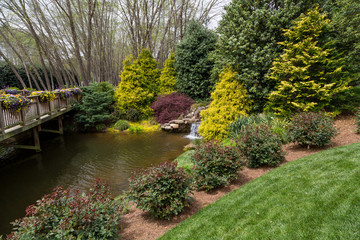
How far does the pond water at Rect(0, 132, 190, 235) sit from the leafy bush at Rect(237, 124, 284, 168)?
404 centimetres

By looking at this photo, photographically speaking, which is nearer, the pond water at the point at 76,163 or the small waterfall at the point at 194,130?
the pond water at the point at 76,163

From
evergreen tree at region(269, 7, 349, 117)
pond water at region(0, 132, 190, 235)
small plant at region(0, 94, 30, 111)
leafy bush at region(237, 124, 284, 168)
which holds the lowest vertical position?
pond water at region(0, 132, 190, 235)

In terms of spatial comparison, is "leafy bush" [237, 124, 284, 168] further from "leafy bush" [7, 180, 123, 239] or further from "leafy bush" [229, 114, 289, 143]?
"leafy bush" [7, 180, 123, 239]

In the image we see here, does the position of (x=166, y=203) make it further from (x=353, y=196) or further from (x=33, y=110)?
(x=33, y=110)

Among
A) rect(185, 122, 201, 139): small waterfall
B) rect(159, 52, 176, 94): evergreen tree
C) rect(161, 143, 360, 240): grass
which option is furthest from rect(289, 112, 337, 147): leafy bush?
rect(159, 52, 176, 94): evergreen tree

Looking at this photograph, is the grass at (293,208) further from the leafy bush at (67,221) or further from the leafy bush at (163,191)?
the leafy bush at (67,221)

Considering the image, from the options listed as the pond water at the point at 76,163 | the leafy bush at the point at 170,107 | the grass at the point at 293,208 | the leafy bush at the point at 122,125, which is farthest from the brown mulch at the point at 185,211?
the leafy bush at the point at 122,125

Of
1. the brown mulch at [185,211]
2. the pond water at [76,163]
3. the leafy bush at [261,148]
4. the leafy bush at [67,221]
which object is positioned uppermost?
the leafy bush at [261,148]

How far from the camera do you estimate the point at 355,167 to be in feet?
11.8

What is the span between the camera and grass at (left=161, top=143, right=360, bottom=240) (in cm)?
254

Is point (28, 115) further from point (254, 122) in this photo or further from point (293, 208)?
point (293, 208)

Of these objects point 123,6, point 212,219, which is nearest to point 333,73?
point 212,219

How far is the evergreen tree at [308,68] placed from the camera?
748 centimetres

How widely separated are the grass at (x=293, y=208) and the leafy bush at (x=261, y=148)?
0.83 meters
